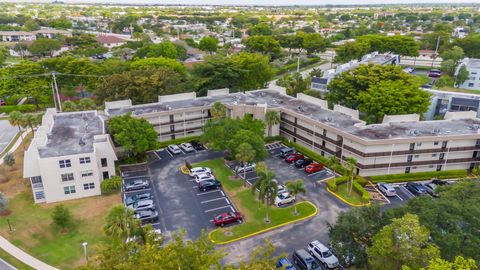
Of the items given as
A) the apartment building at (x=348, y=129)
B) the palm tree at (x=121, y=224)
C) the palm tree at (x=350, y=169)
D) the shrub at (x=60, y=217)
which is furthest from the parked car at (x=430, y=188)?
the shrub at (x=60, y=217)

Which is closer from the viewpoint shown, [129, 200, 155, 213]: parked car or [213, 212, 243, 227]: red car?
[213, 212, 243, 227]: red car

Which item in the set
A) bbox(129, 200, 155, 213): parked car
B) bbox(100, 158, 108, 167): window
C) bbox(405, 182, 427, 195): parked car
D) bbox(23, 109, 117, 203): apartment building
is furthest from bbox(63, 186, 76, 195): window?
bbox(405, 182, 427, 195): parked car

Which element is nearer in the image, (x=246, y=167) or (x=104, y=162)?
(x=104, y=162)

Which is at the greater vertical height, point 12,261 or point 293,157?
point 293,157

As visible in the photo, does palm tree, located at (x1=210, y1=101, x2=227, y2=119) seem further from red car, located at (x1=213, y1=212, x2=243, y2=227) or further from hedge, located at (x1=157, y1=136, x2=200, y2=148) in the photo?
red car, located at (x1=213, y1=212, x2=243, y2=227)

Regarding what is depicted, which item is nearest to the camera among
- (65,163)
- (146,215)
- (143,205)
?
(146,215)

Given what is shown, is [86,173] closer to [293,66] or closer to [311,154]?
[311,154]

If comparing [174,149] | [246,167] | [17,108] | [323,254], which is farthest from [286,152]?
[17,108]
